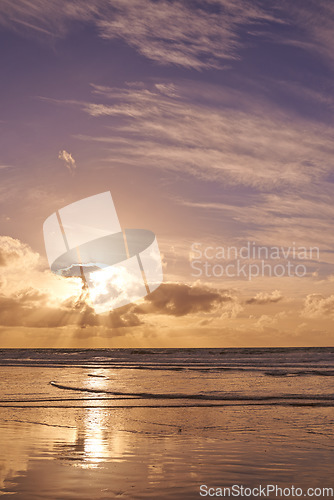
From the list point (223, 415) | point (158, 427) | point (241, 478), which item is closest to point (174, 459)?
point (241, 478)

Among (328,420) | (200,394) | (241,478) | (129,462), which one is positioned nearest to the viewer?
(241,478)

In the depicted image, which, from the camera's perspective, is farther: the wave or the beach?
the wave

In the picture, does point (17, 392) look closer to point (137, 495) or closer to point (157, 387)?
point (157, 387)

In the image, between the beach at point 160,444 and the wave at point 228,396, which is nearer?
the beach at point 160,444

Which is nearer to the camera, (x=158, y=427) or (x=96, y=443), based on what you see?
(x=96, y=443)

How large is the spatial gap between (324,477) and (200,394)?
49.0 feet

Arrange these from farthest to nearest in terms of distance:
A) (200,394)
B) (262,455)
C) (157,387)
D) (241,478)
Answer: (157,387), (200,394), (262,455), (241,478)

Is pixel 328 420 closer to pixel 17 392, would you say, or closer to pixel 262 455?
pixel 262 455

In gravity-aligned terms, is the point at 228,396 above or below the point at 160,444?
above

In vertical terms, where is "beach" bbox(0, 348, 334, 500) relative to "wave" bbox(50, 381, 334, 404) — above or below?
below

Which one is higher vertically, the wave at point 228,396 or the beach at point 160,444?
the wave at point 228,396

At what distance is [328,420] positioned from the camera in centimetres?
1589

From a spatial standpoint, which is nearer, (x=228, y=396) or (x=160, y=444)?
(x=160, y=444)

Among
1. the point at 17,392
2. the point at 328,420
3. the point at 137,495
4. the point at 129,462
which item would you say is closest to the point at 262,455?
the point at 129,462
